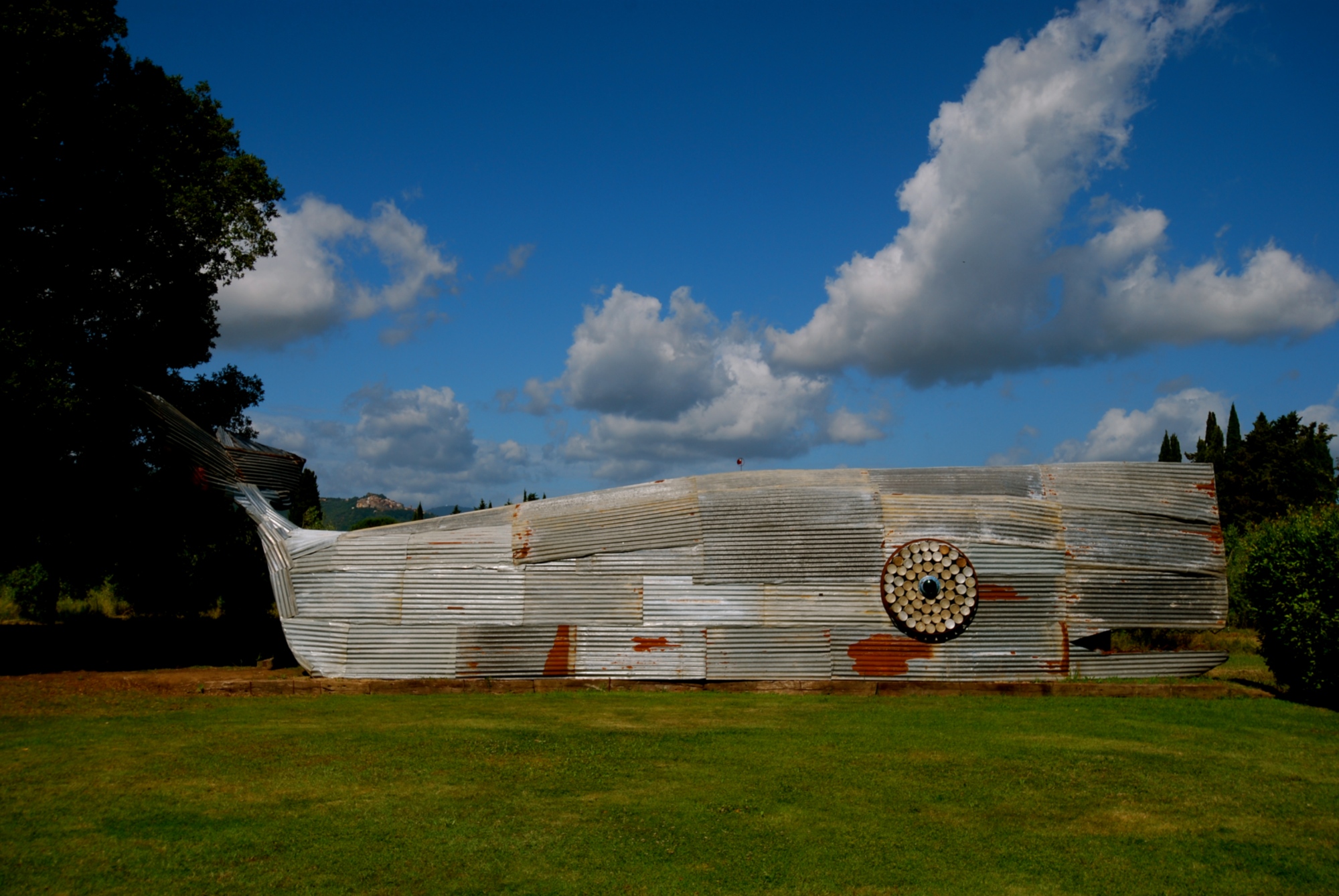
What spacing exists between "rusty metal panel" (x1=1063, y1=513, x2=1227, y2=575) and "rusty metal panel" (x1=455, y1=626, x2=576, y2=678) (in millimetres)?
7295

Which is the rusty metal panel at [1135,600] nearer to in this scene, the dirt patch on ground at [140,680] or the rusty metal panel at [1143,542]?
the rusty metal panel at [1143,542]

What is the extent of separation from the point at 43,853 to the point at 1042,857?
6.20m

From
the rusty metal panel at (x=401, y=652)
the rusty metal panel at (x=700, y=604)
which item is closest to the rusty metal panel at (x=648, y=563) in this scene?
the rusty metal panel at (x=700, y=604)

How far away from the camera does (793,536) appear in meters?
13.0

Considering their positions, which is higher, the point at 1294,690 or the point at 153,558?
the point at 153,558

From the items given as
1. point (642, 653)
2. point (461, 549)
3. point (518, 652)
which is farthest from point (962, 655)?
point (461, 549)

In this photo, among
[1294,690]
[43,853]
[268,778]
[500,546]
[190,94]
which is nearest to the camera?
[43,853]

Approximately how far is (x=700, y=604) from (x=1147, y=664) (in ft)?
20.9

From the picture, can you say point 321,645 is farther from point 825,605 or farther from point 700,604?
point 825,605

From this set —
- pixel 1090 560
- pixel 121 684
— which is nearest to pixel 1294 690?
pixel 1090 560

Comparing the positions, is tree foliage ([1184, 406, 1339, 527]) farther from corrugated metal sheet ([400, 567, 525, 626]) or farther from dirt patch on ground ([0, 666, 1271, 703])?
corrugated metal sheet ([400, 567, 525, 626])

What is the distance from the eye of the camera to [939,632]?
12570mm

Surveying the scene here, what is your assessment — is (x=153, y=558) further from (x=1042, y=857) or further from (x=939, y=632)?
(x=1042, y=857)

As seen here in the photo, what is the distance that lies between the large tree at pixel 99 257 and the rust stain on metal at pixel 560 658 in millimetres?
8218
